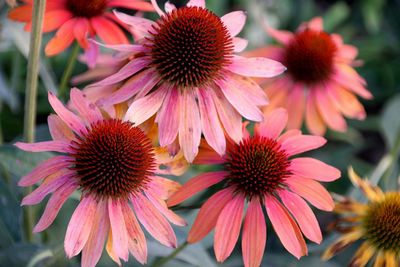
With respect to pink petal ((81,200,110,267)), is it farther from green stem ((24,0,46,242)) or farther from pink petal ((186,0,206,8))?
pink petal ((186,0,206,8))

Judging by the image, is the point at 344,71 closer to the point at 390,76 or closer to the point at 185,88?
the point at 185,88

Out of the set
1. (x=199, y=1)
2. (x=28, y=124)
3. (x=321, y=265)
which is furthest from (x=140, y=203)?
(x=321, y=265)

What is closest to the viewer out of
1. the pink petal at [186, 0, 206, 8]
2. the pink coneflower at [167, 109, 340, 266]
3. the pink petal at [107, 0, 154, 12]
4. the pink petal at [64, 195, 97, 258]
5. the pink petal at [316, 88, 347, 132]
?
the pink petal at [64, 195, 97, 258]

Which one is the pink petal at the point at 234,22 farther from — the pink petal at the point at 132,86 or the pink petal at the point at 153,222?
the pink petal at the point at 153,222

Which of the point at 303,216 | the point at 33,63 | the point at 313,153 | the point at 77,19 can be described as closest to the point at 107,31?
the point at 77,19

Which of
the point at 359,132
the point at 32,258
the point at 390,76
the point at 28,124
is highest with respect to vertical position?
the point at 28,124

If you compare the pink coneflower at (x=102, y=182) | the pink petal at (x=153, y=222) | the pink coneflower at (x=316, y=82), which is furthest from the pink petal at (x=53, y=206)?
the pink coneflower at (x=316, y=82)

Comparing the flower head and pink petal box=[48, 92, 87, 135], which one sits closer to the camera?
pink petal box=[48, 92, 87, 135]

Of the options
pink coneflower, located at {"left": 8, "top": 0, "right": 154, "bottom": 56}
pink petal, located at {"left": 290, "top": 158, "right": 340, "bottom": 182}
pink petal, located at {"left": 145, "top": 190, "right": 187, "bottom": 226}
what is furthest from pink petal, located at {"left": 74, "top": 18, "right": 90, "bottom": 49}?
pink petal, located at {"left": 290, "top": 158, "right": 340, "bottom": 182}
